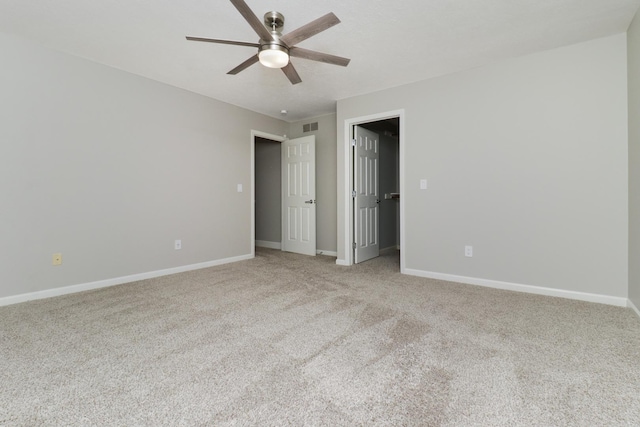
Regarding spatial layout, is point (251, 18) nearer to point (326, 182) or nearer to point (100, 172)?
point (100, 172)

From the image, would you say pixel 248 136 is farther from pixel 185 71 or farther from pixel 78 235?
pixel 78 235

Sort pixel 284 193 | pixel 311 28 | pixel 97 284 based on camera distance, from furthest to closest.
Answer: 1. pixel 284 193
2. pixel 97 284
3. pixel 311 28

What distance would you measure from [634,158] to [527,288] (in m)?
1.39

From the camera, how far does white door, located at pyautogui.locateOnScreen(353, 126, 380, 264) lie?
13.8 feet

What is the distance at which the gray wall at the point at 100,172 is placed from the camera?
254 cm

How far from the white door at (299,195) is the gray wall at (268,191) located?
285 mm

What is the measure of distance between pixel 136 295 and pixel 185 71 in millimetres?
2445

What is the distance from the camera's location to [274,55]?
212 cm

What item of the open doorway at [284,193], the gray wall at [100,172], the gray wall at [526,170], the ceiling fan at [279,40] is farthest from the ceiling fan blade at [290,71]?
the open doorway at [284,193]

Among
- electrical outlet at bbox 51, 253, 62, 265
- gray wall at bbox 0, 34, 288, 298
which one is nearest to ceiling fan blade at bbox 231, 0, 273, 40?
gray wall at bbox 0, 34, 288, 298

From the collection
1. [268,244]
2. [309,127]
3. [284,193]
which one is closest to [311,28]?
[309,127]

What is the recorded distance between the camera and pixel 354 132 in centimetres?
412

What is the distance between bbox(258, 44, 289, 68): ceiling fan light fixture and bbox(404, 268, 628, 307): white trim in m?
2.73

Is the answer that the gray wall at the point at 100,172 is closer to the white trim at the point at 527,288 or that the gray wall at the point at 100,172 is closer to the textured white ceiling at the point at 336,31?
the textured white ceiling at the point at 336,31
